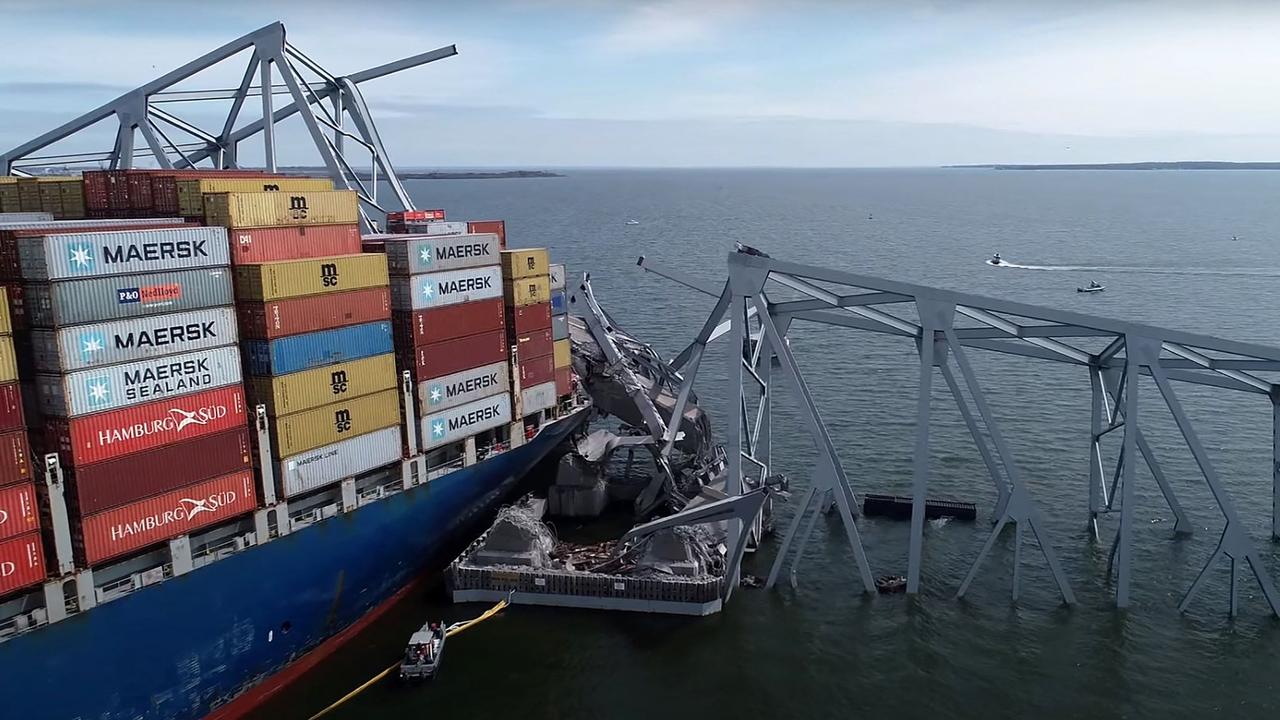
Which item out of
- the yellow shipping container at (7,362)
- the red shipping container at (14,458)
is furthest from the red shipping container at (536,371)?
the yellow shipping container at (7,362)

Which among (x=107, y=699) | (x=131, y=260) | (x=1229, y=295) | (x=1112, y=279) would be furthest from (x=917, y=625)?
(x=1112, y=279)

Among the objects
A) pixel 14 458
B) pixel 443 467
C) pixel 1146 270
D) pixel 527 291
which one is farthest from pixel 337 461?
pixel 1146 270

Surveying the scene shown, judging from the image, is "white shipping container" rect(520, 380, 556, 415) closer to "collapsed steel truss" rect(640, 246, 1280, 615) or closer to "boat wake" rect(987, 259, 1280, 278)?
"collapsed steel truss" rect(640, 246, 1280, 615)

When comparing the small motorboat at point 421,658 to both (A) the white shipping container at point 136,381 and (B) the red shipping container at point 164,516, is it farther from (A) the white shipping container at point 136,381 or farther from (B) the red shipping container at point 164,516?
(A) the white shipping container at point 136,381

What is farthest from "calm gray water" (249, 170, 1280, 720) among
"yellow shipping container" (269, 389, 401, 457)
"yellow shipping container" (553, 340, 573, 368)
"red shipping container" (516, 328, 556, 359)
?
"yellow shipping container" (553, 340, 573, 368)

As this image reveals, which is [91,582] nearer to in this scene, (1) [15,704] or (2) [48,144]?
(1) [15,704]

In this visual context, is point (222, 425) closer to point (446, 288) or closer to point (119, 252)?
point (119, 252)
